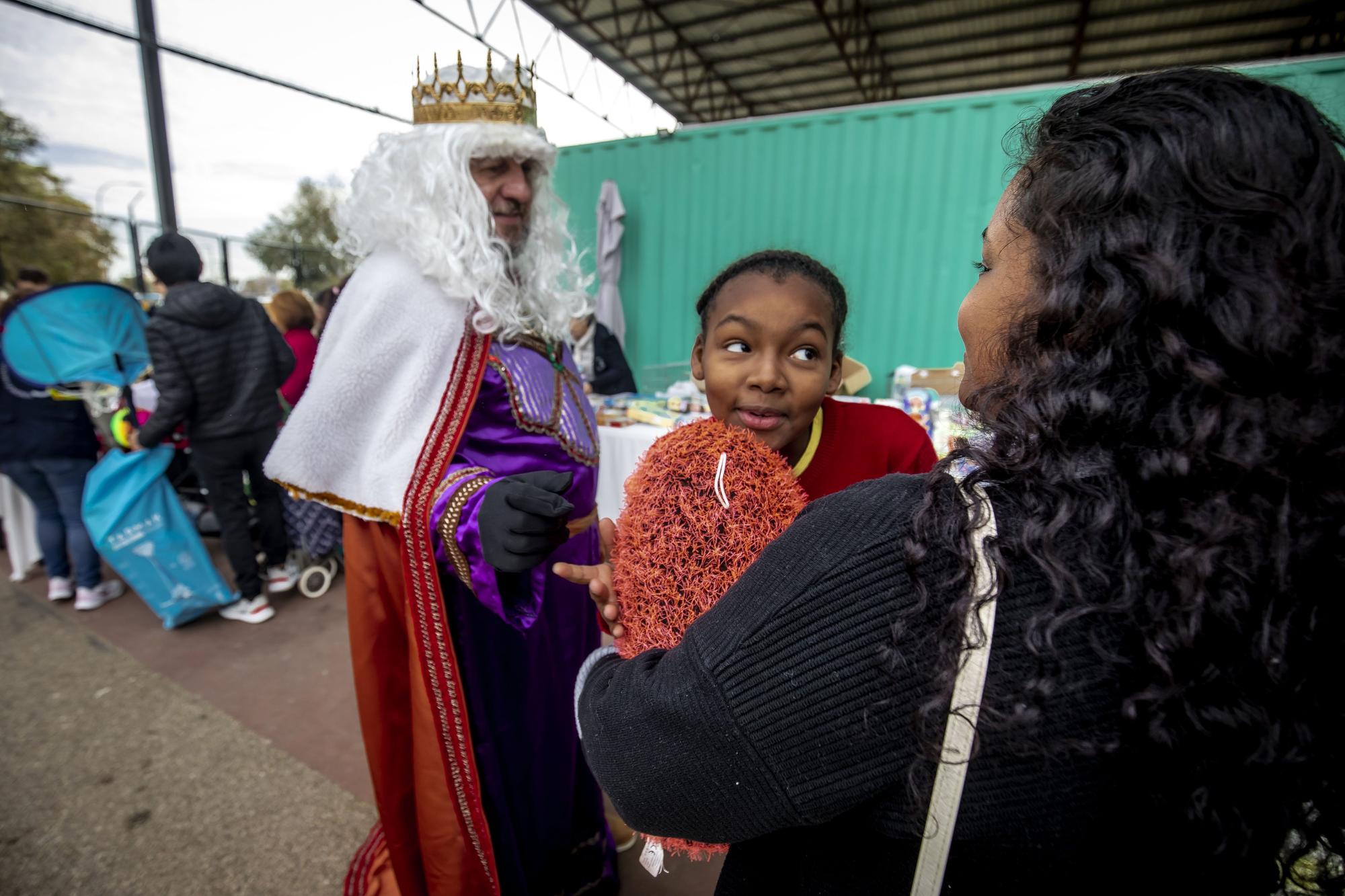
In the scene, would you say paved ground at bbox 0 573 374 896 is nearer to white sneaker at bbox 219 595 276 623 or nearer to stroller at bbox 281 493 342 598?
white sneaker at bbox 219 595 276 623

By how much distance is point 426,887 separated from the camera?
1.72 m

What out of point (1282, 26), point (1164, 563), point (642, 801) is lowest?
point (642, 801)

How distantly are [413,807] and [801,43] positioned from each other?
10719 millimetres

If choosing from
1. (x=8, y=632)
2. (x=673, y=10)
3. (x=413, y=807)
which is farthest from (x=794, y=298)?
(x=673, y=10)

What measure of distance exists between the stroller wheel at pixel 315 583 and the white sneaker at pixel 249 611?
298mm

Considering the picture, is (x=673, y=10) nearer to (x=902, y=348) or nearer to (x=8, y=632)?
(x=902, y=348)

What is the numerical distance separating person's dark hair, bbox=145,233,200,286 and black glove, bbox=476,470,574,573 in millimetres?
3136

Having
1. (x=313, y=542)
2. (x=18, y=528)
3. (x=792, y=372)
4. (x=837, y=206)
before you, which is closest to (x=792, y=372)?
(x=792, y=372)

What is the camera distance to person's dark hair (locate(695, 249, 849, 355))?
124 cm

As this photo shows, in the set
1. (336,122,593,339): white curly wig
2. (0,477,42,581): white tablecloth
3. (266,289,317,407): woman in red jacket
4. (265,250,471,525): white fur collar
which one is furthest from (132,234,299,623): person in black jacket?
(265,250,471,525): white fur collar

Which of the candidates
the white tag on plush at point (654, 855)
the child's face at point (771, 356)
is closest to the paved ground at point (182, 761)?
the white tag on plush at point (654, 855)

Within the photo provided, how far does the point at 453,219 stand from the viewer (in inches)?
67.2

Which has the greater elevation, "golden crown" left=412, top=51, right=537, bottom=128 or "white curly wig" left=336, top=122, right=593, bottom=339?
"golden crown" left=412, top=51, right=537, bottom=128

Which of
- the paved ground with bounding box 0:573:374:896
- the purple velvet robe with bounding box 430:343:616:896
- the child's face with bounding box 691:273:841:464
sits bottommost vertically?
the paved ground with bounding box 0:573:374:896
